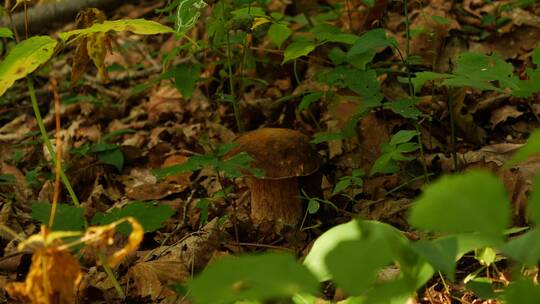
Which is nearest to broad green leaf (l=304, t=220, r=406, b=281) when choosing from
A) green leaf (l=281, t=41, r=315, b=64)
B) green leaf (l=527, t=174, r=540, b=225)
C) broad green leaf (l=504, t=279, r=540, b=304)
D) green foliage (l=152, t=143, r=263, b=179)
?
broad green leaf (l=504, t=279, r=540, b=304)

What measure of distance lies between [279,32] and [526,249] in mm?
2184

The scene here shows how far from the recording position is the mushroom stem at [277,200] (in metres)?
2.85

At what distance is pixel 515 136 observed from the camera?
320 centimetres

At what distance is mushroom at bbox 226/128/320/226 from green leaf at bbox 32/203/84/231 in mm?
867

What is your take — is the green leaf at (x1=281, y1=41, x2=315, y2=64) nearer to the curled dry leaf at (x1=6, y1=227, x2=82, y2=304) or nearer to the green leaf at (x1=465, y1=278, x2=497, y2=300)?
the green leaf at (x1=465, y1=278, x2=497, y2=300)

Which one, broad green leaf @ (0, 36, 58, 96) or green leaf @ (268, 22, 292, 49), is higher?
broad green leaf @ (0, 36, 58, 96)

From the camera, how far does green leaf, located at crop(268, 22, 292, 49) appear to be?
297cm

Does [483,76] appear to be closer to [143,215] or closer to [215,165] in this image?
[215,165]

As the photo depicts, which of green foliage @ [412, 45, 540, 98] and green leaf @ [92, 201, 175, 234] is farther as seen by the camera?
green foliage @ [412, 45, 540, 98]

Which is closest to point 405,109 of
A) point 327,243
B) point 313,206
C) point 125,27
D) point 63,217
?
point 313,206

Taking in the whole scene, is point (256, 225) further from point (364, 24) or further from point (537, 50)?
point (364, 24)

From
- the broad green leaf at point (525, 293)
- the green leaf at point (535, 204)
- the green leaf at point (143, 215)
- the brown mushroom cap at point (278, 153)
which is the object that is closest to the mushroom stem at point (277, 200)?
the brown mushroom cap at point (278, 153)

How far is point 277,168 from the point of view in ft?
8.71

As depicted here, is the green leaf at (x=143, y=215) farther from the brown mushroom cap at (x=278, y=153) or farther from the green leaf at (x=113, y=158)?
the green leaf at (x=113, y=158)
